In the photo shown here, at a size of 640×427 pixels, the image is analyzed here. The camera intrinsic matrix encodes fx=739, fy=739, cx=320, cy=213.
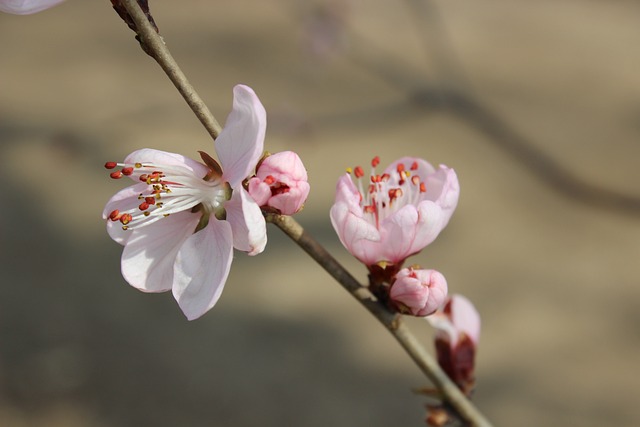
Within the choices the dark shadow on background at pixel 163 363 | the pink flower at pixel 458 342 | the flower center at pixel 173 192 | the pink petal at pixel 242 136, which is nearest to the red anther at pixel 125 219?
the flower center at pixel 173 192

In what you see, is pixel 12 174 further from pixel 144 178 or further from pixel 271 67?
pixel 144 178

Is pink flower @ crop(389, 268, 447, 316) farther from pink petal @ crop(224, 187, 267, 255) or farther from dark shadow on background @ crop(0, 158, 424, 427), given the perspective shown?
dark shadow on background @ crop(0, 158, 424, 427)

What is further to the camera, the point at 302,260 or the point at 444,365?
the point at 302,260

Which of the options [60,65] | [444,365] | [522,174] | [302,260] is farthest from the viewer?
[60,65]

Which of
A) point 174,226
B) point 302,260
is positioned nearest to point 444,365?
point 174,226

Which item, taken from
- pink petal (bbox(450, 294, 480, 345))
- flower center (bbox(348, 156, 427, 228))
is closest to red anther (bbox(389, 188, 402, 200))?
flower center (bbox(348, 156, 427, 228))

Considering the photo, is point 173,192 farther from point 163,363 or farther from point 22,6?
point 163,363
